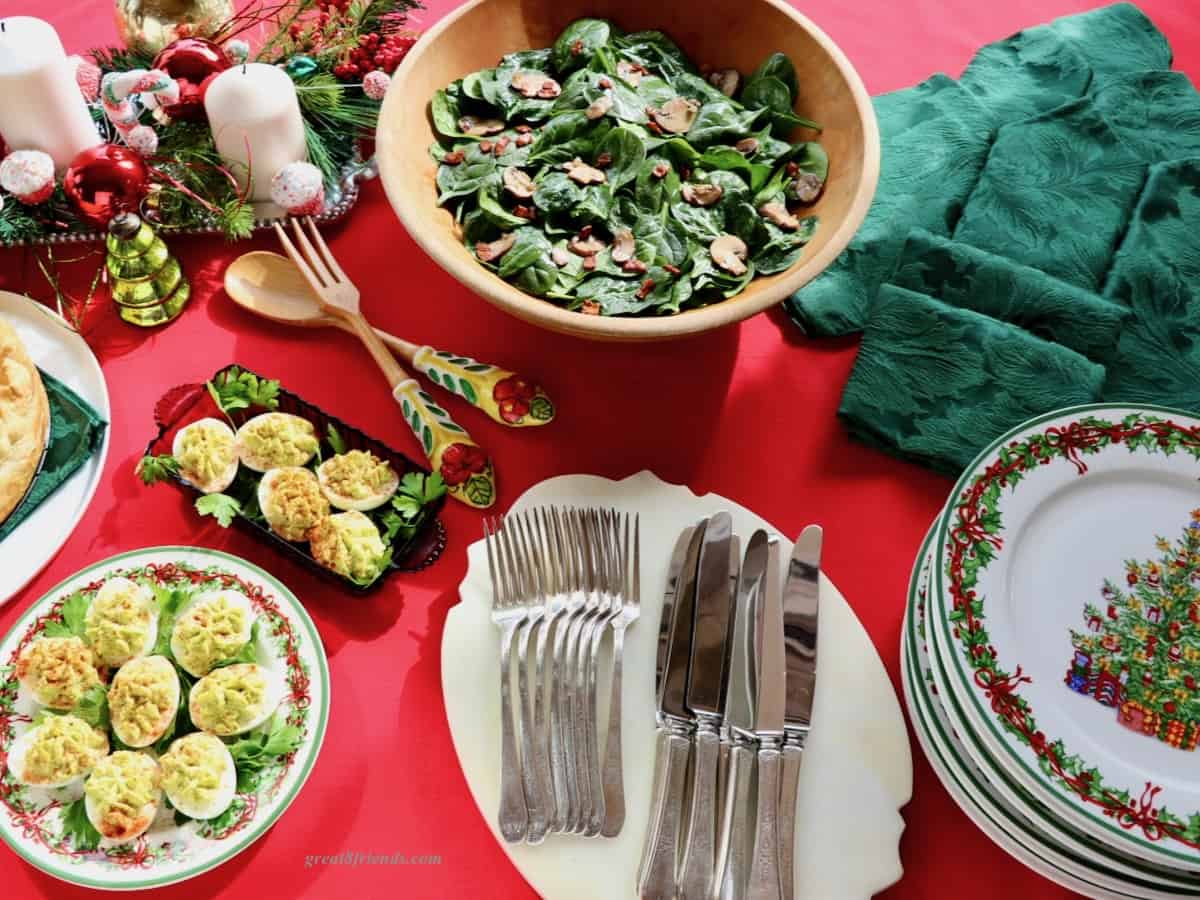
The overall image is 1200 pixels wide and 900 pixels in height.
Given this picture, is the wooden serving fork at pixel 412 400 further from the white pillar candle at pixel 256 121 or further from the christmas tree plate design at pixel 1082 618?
the christmas tree plate design at pixel 1082 618

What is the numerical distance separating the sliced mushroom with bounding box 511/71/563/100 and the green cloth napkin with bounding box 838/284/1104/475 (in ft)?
1.77

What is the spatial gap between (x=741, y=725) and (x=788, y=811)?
88 mm

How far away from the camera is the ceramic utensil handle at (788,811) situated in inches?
35.3

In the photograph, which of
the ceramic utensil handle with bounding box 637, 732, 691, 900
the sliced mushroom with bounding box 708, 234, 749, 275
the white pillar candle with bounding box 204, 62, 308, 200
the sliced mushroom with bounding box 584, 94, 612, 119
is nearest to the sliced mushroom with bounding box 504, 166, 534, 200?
the sliced mushroom with bounding box 584, 94, 612, 119

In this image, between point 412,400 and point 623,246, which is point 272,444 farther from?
point 623,246

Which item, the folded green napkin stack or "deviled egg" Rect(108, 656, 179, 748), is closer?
"deviled egg" Rect(108, 656, 179, 748)

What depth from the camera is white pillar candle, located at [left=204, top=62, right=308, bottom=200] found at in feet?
4.18

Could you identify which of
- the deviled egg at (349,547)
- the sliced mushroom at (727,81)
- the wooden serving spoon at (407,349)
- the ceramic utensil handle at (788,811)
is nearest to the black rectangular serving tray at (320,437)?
the deviled egg at (349,547)

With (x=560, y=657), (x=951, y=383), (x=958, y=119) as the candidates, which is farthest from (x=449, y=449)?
(x=958, y=119)

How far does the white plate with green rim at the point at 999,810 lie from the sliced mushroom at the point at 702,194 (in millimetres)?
501

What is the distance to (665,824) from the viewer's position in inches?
36.0

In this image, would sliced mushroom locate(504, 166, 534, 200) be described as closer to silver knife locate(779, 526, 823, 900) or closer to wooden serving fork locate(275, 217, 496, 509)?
wooden serving fork locate(275, 217, 496, 509)

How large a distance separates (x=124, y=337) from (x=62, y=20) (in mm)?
674

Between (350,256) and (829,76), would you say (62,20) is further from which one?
(829,76)
